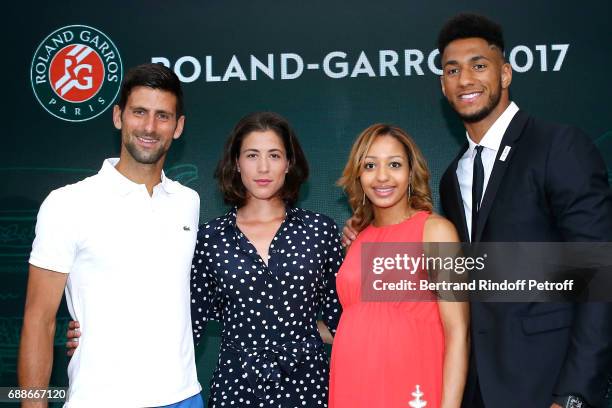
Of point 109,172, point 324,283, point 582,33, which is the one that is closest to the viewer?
point 109,172

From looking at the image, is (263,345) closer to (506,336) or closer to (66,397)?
(66,397)

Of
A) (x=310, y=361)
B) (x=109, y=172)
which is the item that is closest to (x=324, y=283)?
(x=310, y=361)

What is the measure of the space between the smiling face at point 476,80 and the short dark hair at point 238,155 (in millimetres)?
645

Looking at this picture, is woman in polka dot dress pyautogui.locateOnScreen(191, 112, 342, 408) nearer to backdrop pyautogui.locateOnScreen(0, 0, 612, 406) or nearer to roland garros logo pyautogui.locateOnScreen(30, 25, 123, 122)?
backdrop pyautogui.locateOnScreen(0, 0, 612, 406)

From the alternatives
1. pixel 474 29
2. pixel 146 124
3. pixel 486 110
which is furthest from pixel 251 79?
pixel 486 110

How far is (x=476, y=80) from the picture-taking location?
247cm

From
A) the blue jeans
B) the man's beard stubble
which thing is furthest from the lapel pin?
the blue jeans

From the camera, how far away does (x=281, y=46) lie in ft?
15.4

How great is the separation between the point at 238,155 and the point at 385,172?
0.63 m

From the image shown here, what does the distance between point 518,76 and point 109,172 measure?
10.2 ft

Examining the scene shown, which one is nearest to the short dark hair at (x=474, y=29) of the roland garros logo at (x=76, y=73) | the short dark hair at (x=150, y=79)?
the short dark hair at (x=150, y=79)

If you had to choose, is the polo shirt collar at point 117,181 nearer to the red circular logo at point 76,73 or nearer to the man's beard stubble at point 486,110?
the man's beard stubble at point 486,110

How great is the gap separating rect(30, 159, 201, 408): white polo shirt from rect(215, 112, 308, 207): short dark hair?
0.46 meters

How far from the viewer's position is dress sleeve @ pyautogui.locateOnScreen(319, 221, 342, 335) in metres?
2.64
